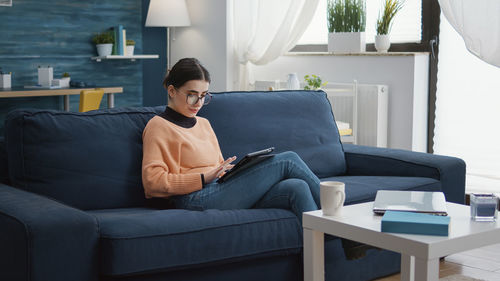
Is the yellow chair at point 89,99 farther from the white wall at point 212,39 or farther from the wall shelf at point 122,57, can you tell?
the white wall at point 212,39

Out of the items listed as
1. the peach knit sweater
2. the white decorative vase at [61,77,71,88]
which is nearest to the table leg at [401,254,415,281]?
the peach knit sweater

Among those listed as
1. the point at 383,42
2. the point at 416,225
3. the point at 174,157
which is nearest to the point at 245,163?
the point at 174,157

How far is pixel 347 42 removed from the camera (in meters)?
4.92

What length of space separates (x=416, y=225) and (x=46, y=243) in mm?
1059

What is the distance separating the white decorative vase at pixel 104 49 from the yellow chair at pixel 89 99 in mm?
1186

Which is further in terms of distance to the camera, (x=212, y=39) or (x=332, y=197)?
(x=212, y=39)

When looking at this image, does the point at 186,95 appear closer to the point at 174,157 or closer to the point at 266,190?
the point at 174,157

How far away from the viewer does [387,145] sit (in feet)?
15.7

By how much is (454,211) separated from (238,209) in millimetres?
804

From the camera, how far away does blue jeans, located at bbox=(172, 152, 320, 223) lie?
2.54m

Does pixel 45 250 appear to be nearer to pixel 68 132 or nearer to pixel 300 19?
pixel 68 132

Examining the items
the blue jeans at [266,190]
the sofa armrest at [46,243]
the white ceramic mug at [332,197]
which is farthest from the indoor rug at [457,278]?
the sofa armrest at [46,243]

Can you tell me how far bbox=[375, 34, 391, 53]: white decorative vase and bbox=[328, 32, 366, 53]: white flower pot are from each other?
0.54 ft

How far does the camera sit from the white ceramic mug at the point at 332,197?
2072 mm
